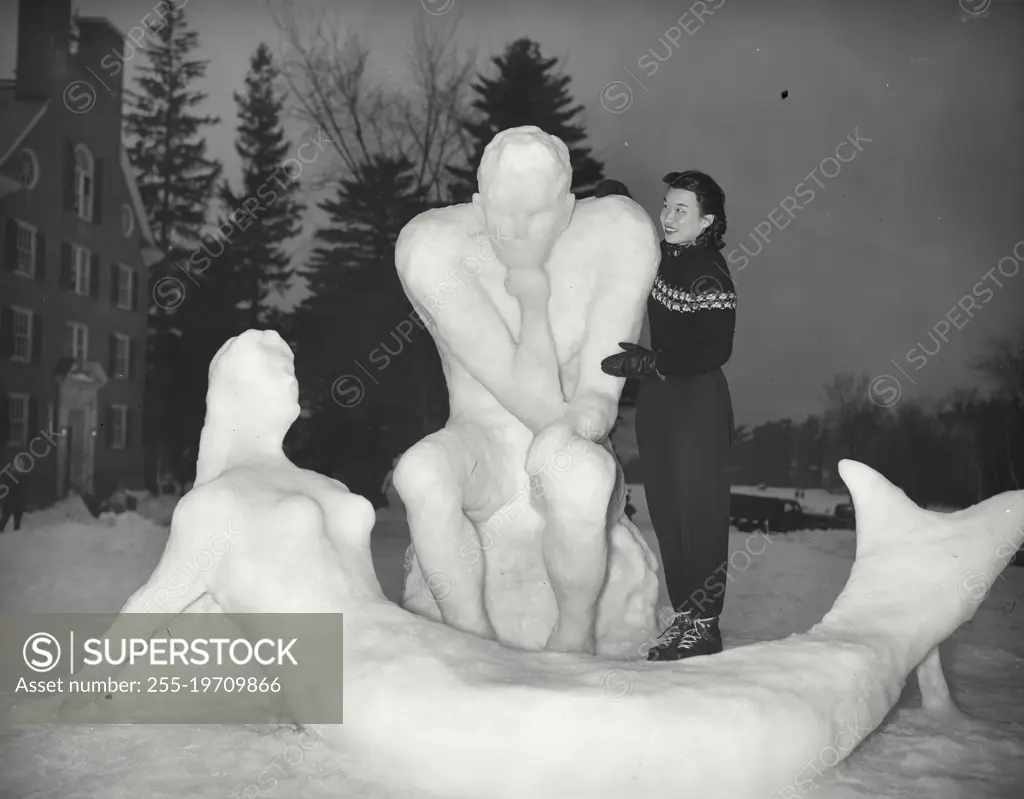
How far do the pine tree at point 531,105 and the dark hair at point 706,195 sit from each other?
4327mm

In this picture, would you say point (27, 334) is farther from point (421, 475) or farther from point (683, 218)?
point (683, 218)

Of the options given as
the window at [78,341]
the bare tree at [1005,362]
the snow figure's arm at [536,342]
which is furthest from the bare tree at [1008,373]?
the window at [78,341]

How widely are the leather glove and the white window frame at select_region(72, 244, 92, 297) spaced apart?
209 inches

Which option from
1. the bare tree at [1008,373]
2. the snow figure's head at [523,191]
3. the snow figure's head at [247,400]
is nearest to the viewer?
the snow figure's head at [523,191]

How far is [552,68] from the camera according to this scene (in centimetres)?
738

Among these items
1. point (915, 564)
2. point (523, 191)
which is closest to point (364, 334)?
point (523, 191)

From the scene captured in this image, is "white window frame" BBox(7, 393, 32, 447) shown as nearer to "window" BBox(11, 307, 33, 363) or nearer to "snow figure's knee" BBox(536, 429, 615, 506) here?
"window" BBox(11, 307, 33, 363)

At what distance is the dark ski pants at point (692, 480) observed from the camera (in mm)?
2896

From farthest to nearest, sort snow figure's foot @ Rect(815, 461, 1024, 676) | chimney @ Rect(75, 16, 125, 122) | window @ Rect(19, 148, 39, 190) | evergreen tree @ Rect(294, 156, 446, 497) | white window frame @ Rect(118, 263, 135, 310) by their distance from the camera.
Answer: evergreen tree @ Rect(294, 156, 446, 497) → white window frame @ Rect(118, 263, 135, 310) → chimney @ Rect(75, 16, 125, 122) → window @ Rect(19, 148, 39, 190) → snow figure's foot @ Rect(815, 461, 1024, 676)

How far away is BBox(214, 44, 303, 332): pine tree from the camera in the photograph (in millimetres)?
7699

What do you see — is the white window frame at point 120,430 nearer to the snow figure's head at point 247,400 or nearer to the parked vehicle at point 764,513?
the parked vehicle at point 764,513

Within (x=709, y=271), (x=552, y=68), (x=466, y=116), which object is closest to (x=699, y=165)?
(x=552, y=68)

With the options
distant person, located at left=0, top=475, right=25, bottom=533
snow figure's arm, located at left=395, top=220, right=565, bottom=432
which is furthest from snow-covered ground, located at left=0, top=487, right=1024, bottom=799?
distant person, located at left=0, top=475, right=25, bottom=533

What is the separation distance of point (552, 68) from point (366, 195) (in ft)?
5.83
